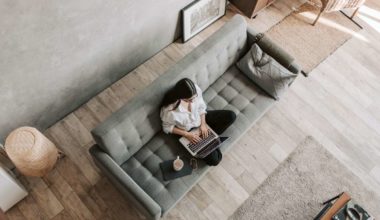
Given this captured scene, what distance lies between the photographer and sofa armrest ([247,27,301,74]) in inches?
123

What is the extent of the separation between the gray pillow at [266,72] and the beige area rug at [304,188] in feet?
2.50

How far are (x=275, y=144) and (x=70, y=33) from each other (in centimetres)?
232

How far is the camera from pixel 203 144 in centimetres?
277

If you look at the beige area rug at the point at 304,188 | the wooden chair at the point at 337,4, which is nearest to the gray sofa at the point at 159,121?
the beige area rug at the point at 304,188

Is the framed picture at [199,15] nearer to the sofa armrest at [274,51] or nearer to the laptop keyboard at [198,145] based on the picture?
the sofa armrest at [274,51]

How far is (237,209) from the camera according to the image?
9.87 ft

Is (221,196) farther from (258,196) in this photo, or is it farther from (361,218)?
(361,218)

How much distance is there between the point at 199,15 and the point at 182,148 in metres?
1.74

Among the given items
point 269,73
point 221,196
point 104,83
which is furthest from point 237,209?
point 104,83

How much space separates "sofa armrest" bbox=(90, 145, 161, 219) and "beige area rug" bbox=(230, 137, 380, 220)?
3.21 ft

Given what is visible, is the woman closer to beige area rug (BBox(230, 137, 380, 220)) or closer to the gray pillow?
the gray pillow

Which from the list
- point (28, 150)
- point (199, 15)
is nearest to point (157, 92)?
point (28, 150)

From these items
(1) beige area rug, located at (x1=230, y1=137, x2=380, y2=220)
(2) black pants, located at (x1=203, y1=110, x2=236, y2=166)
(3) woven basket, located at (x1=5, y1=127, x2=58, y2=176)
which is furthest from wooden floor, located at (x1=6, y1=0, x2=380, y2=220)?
(2) black pants, located at (x1=203, y1=110, x2=236, y2=166)

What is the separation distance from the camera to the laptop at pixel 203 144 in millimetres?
2748
